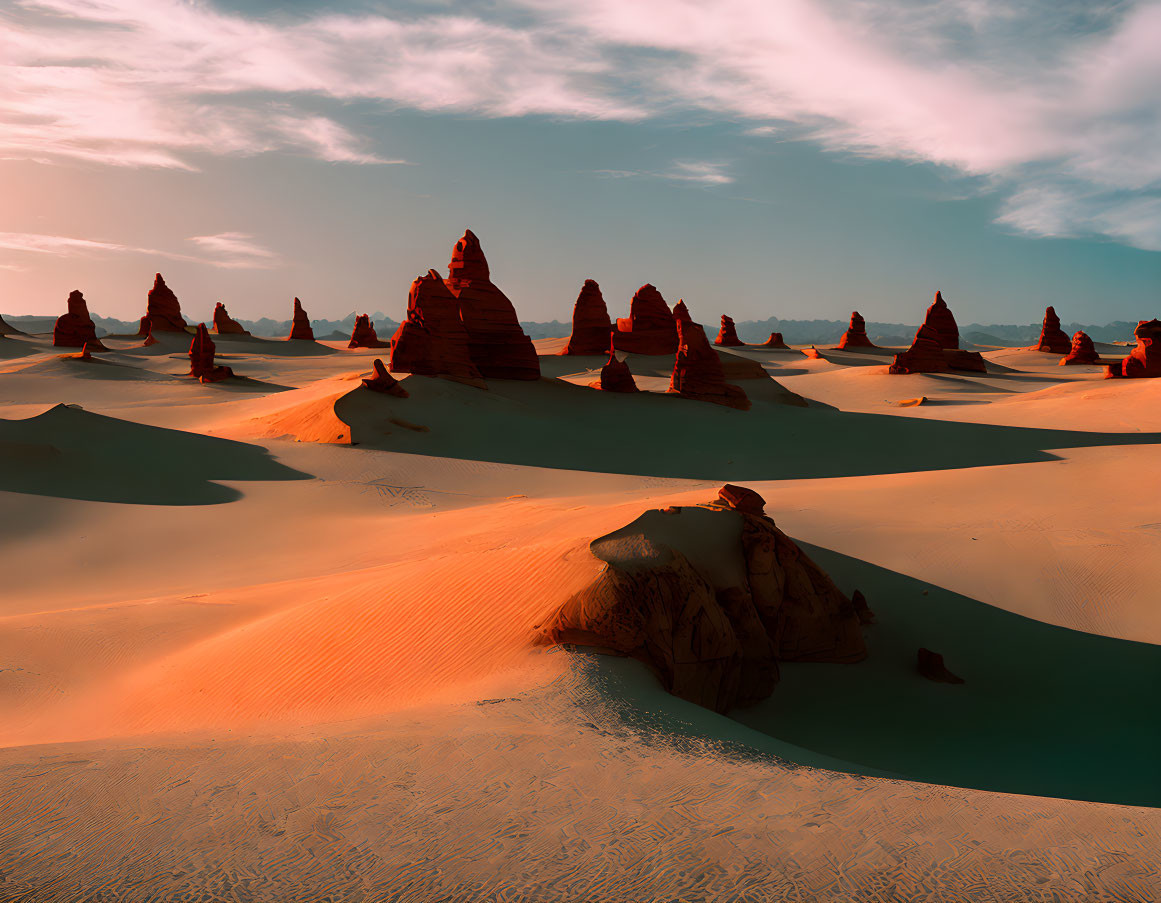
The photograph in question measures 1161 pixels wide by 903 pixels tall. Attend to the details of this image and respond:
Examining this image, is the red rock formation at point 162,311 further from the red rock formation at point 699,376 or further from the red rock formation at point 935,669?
the red rock formation at point 935,669

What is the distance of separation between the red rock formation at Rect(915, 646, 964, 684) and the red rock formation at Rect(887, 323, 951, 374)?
4013 centimetres

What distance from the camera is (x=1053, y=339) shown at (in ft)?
232

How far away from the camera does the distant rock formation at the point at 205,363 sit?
42.8m

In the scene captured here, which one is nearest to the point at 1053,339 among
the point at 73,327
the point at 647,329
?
the point at 647,329

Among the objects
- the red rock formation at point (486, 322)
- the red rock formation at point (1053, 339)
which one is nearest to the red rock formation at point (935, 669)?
the red rock formation at point (486, 322)

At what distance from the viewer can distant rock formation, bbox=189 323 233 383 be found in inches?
1686

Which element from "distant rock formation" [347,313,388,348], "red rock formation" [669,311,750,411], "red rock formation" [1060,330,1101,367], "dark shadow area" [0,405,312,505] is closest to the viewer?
"dark shadow area" [0,405,312,505]

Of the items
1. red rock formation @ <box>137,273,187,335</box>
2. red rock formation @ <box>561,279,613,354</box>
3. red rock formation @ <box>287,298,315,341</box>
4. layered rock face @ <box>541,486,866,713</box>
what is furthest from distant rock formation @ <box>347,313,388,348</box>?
layered rock face @ <box>541,486,866,713</box>

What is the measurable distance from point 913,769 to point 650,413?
2319 cm

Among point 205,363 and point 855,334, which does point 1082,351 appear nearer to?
point 855,334

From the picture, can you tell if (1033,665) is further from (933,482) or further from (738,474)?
(738,474)

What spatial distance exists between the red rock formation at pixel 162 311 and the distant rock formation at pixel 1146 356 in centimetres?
7244

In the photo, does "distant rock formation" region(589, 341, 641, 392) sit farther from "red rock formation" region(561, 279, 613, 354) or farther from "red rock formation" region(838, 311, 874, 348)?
"red rock formation" region(838, 311, 874, 348)

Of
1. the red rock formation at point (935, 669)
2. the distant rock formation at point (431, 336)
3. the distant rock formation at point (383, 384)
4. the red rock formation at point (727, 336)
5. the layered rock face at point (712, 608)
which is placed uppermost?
the red rock formation at point (727, 336)
